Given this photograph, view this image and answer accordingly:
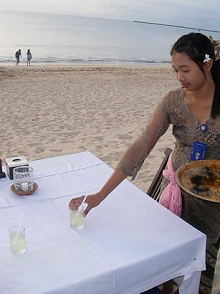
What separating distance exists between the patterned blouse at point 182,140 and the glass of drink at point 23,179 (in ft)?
1.62

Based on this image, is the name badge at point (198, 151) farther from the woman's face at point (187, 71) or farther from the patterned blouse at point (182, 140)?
the woman's face at point (187, 71)

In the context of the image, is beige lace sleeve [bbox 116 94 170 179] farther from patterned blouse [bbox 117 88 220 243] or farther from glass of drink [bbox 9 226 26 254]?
glass of drink [bbox 9 226 26 254]

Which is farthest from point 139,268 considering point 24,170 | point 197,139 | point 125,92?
point 125,92

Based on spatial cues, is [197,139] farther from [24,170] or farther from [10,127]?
[10,127]

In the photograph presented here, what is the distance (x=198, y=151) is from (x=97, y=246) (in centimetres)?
69

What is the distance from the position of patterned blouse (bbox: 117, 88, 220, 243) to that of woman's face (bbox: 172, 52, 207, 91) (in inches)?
5.1

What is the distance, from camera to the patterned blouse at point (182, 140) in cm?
160

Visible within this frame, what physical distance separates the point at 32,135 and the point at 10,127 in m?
0.67

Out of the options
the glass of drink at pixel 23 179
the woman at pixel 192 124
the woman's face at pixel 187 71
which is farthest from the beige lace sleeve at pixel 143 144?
the glass of drink at pixel 23 179

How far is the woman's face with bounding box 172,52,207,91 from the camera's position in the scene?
1.50 metres

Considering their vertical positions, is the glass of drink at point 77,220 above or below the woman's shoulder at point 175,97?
below

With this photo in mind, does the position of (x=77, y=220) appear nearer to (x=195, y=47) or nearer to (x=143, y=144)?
(x=143, y=144)

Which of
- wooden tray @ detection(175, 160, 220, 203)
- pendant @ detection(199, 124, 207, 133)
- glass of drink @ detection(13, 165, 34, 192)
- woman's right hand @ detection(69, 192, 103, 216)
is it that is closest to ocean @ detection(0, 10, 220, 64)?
pendant @ detection(199, 124, 207, 133)

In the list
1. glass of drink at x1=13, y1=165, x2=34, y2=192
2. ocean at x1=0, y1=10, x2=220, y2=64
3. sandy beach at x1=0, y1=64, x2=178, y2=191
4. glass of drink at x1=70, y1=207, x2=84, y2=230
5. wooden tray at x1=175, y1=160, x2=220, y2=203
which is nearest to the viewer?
glass of drink at x1=70, y1=207, x2=84, y2=230
